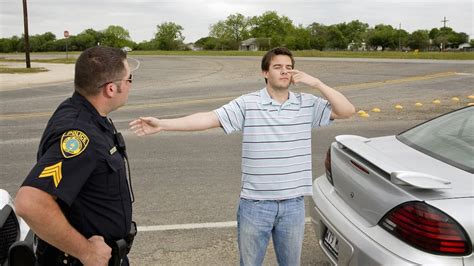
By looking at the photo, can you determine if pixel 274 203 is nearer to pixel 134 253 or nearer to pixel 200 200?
pixel 134 253

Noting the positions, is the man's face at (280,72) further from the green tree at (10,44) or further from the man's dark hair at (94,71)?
the green tree at (10,44)

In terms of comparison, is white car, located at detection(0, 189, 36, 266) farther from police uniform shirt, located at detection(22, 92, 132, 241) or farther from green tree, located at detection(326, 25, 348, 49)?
green tree, located at detection(326, 25, 348, 49)

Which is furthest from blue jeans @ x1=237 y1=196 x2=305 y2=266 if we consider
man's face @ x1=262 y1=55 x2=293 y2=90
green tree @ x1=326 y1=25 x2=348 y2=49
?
green tree @ x1=326 y1=25 x2=348 y2=49

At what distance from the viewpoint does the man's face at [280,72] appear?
9.09 feet

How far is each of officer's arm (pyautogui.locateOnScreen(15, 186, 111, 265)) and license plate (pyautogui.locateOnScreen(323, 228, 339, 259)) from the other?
1555 millimetres

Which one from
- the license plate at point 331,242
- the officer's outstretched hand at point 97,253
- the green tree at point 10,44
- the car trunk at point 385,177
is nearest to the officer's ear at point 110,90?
the officer's outstretched hand at point 97,253

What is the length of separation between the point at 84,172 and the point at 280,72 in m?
1.37

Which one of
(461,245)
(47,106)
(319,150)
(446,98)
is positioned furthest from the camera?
(446,98)

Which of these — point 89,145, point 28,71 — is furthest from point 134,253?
point 28,71

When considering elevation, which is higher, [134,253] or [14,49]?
[14,49]

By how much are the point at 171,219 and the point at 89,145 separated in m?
2.91

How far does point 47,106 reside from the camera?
13461mm

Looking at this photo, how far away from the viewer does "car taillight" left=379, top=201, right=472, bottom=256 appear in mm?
2270

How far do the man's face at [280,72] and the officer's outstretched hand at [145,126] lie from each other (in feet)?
2.40
